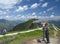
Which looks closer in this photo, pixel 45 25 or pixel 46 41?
pixel 45 25

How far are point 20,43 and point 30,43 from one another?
7.60 ft

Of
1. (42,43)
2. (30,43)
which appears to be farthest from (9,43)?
(42,43)

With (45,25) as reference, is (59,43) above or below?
below

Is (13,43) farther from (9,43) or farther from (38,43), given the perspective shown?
(38,43)

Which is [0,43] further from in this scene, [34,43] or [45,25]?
[45,25]

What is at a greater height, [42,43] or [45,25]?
[45,25]

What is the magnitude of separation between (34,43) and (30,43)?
0.92 meters

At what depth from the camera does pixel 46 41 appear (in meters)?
44.8

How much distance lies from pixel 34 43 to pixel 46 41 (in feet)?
9.72

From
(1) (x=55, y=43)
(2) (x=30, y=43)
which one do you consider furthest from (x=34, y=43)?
(1) (x=55, y=43)

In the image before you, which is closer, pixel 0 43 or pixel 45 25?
pixel 45 25

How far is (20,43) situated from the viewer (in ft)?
150

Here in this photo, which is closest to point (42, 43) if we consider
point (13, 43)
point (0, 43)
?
point (13, 43)

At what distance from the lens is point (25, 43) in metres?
45.9
